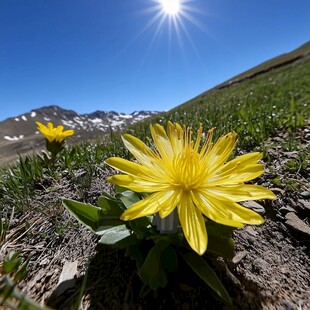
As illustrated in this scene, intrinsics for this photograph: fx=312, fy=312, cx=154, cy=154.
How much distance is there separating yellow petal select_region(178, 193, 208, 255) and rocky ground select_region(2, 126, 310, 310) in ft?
2.00

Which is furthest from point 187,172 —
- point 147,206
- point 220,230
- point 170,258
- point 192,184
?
point 170,258

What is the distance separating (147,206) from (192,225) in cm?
25

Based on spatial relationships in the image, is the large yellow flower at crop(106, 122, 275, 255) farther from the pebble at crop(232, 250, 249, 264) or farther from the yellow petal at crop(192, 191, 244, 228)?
the pebble at crop(232, 250, 249, 264)

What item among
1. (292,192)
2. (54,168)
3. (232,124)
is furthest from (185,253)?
(232,124)

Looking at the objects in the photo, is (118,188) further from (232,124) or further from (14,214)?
(232,124)

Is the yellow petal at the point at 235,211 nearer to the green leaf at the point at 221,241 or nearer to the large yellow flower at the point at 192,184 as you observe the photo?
the large yellow flower at the point at 192,184

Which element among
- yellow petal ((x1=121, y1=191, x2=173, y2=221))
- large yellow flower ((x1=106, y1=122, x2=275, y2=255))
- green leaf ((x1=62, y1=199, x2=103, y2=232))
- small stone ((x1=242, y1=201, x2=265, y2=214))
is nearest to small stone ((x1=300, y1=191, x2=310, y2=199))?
small stone ((x1=242, y1=201, x2=265, y2=214))

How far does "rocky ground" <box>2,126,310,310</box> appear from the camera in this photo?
6.47ft

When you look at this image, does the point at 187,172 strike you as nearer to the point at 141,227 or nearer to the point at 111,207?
the point at 141,227

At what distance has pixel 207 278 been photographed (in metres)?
1.80

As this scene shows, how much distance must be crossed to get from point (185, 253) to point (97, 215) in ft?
2.11

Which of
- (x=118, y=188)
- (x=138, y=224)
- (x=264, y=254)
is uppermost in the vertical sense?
(x=118, y=188)

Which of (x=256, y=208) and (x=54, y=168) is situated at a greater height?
(x=54, y=168)

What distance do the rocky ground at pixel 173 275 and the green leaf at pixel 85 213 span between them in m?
0.24
